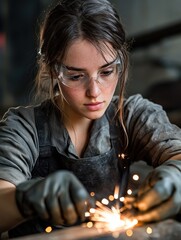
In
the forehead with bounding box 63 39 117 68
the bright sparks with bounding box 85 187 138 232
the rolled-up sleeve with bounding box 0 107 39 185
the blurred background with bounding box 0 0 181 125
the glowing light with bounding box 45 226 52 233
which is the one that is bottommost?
the blurred background with bounding box 0 0 181 125

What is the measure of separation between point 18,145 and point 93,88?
0.98 feet

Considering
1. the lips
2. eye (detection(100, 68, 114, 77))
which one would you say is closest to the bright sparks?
the lips

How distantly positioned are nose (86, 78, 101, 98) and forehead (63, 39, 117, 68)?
0.05 m

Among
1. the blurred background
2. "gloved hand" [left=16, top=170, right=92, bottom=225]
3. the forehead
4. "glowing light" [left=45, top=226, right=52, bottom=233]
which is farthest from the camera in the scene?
the blurred background

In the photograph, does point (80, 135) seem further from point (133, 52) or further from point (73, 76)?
point (133, 52)

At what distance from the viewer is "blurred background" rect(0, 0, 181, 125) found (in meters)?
5.33

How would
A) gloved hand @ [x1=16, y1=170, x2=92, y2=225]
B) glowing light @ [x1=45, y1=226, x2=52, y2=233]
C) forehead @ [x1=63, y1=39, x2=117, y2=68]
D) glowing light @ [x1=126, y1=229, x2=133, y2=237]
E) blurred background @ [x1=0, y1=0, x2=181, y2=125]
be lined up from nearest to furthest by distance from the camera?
gloved hand @ [x1=16, y1=170, x2=92, y2=225]
glowing light @ [x1=126, y1=229, x2=133, y2=237]
forehead @ [x1=63, y1=39, x2=117, y2=68]
glowing light @ [x1=45, y1=226, x2=52, y2=233]
blurred background @ [x1=0, y1=0, x2=181, y2=125]

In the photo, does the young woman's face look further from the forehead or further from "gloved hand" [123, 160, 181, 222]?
"gloved hand" [123, 160, 181, 222]

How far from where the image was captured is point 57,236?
143 cm

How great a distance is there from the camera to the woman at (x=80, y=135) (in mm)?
1347

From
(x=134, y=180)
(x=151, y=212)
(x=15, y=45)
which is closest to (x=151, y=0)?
(x=15, y=45)

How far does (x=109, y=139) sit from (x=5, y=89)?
3.82 metres

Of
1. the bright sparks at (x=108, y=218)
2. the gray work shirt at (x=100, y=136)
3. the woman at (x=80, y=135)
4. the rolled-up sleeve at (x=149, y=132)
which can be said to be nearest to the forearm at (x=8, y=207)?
the woman at (x=80, y=135)

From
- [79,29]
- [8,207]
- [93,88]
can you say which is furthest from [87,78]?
[8,207]
